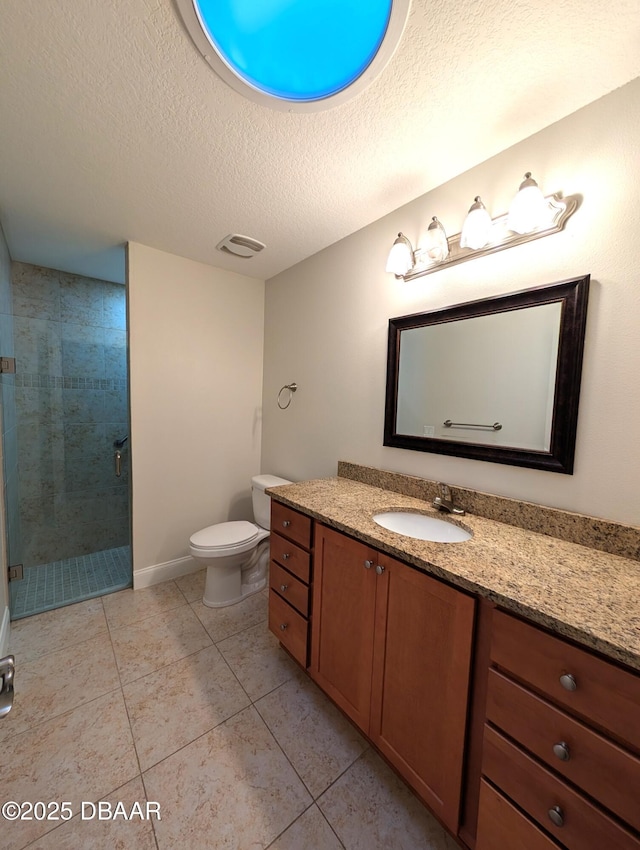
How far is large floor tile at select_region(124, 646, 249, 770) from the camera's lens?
1204mm

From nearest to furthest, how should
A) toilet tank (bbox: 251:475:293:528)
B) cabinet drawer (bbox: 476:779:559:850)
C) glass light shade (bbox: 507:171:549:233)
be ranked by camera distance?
cabinet drawer (bbox: 476:779:559:850) < glass light shade (bbox: 507:171:549:233) < toilet tank (bbox: 251:475:293:528)

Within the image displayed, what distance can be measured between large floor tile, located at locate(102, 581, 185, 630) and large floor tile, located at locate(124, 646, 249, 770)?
0.50 meters

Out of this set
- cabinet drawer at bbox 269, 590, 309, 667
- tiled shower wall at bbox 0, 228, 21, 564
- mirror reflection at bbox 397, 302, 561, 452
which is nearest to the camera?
mirror reflection at bbox 397, 302, 561, 452

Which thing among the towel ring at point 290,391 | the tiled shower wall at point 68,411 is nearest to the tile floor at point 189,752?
the tiled shower wall at point 68,411

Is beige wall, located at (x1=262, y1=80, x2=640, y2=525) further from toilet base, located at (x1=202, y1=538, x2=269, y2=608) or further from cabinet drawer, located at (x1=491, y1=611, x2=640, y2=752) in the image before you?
toilet base, located at (x1=202, y1=538, x2=269, y2=608)

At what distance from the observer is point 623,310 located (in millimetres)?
987

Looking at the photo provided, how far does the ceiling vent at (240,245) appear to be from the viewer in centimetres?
193

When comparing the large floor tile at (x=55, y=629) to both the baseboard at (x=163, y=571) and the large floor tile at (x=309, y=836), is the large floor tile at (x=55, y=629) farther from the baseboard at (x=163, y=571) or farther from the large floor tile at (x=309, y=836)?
the large floor tile at (x=309, y=836)

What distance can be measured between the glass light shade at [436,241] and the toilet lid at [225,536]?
187cm

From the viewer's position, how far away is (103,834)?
0.94 meters

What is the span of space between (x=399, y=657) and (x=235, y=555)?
1.21m

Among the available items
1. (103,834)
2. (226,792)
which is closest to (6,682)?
(103,834)

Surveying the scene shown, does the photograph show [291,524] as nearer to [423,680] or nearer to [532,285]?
[423,680]

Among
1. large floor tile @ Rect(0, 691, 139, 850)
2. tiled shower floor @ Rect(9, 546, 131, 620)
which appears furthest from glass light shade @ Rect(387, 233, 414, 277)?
tiled shower floor @ Rect(9, 546, 131, 620)
